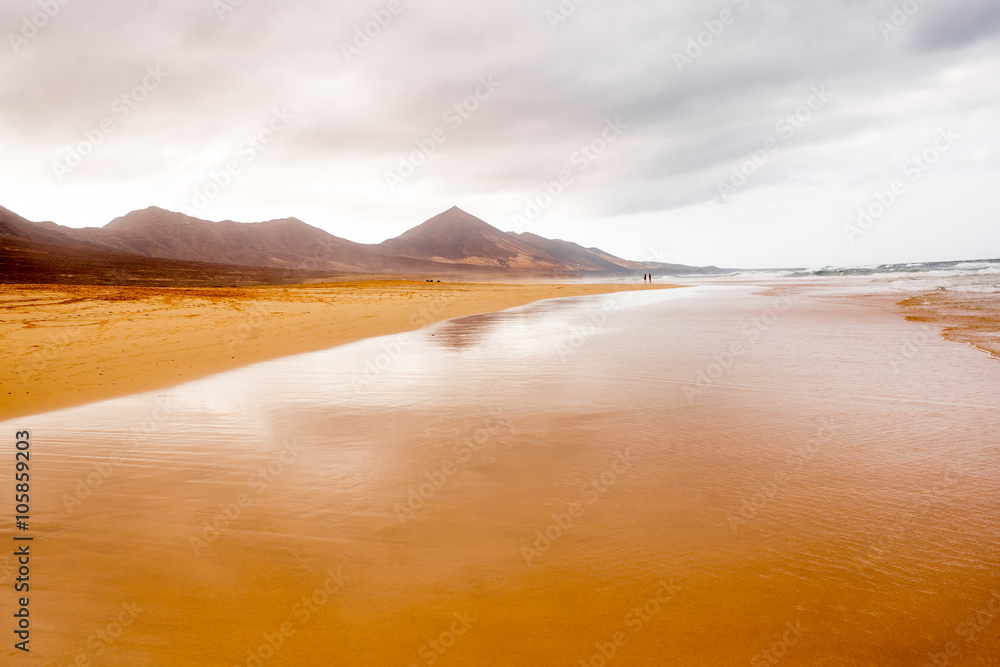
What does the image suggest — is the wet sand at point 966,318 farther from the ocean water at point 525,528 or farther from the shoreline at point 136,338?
the shoreline at point 136,338

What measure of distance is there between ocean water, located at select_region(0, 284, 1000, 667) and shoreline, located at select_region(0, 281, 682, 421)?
7.93 ft

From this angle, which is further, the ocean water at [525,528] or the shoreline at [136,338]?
the shoreline at [136,338]

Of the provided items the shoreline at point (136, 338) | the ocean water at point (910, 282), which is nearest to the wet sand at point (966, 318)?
the ocean water at point (910, 282)

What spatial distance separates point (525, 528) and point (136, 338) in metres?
15.7

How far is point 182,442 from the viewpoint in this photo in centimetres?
611

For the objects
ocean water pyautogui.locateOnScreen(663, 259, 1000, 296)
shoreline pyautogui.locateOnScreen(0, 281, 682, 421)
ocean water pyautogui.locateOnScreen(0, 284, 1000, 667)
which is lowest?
ocean water pyautogui.locateOnScreen(0, 284, 1000, 667)

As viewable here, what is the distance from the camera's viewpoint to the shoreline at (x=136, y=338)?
9328mm

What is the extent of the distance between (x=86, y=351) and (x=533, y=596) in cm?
1440

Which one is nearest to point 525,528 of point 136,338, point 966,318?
point 136,338

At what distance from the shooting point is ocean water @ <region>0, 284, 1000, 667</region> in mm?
2799

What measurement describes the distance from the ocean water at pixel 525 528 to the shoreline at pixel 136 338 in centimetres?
242

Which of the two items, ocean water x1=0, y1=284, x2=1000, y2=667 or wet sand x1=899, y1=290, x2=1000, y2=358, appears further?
wet sand x1=899, y1=290, x2=1000, y2=358

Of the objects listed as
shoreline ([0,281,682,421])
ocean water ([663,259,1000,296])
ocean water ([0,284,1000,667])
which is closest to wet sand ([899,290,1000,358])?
ocean water ([0,284,1000,667])

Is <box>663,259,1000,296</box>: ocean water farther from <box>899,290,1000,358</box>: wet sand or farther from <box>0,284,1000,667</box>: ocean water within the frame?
<box>0,284,1000,667</box>: ocean water
